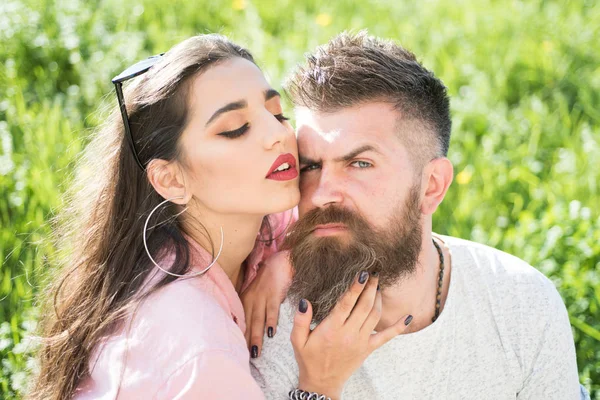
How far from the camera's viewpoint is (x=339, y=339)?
3008mm

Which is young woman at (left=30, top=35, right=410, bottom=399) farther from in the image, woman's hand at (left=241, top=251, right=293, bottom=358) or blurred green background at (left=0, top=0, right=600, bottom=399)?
blurred green background at (left=0, top=0, right=600, bottom=399)

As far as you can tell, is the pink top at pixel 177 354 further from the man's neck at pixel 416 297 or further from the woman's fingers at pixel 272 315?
the man's neck at pixel 416 297

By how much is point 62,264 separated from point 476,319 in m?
1.83

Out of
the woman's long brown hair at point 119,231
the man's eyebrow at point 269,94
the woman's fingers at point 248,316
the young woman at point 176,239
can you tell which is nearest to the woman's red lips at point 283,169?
the young woman at point 176,239

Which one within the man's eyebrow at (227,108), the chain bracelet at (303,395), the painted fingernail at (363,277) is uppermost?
the man's eyebrow at (227,108)

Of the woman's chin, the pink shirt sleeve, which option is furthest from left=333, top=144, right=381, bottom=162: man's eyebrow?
the pink shirt sleeve

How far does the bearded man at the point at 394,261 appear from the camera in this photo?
3.09 metres

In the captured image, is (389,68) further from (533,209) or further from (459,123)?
(459,123)

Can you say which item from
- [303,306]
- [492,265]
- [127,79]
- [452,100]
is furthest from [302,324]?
[452,100]

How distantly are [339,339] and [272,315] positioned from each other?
0.37m

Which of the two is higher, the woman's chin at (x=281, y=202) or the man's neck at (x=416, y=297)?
the woman's chin at (x=281, y=202)

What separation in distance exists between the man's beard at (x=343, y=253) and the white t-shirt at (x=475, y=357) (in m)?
0.25

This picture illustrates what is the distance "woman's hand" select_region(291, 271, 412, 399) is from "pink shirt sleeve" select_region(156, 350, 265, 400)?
35cm

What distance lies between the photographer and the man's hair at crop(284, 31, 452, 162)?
10.4ft
